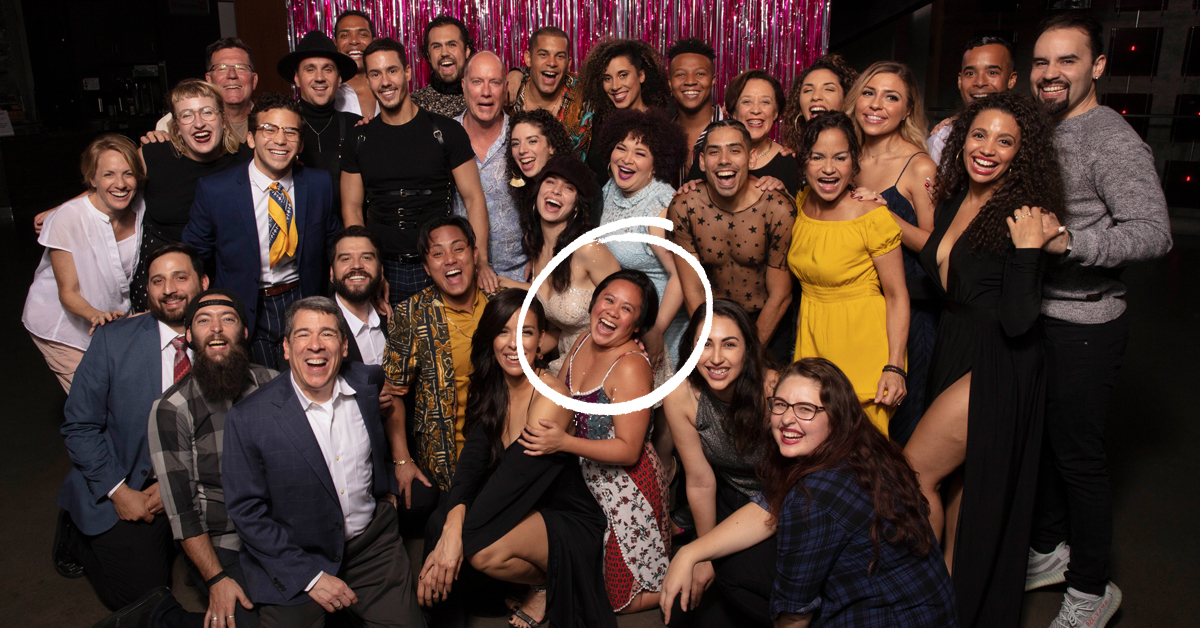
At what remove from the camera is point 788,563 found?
6.35 ft

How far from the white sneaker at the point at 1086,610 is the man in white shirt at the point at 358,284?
8.48ft

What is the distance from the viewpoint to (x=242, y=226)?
3.07 m

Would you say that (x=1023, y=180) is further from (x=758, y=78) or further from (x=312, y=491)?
(x=312, y=491)

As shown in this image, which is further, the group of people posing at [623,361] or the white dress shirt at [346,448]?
the white dress shirt at [346,448]

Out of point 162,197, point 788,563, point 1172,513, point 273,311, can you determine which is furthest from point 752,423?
point 162,197

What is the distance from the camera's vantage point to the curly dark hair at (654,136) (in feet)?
10.5

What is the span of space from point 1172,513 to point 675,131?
2828 millimetres

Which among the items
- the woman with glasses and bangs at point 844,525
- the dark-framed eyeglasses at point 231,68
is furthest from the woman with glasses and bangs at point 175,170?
the woman with glasses and bangs at point 844,525

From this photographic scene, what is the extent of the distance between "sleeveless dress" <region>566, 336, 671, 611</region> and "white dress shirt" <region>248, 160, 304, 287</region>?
4.85 ft

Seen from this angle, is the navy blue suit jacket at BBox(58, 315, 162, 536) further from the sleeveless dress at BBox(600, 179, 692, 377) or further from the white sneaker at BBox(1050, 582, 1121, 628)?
the white sneaker at BBox(1050, 582, 1121, 628)

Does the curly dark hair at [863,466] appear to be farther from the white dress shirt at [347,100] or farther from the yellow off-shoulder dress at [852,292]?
the white dress shirt at [347,100]

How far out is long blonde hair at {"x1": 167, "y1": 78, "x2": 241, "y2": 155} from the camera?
318 centimetres

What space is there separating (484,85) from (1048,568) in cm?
304

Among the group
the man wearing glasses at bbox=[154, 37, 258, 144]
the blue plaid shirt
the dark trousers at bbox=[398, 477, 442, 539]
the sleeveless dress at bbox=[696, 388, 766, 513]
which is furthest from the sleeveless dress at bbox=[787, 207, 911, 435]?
the man wearing glasses at bbox=[154, 37, 258, 144]
